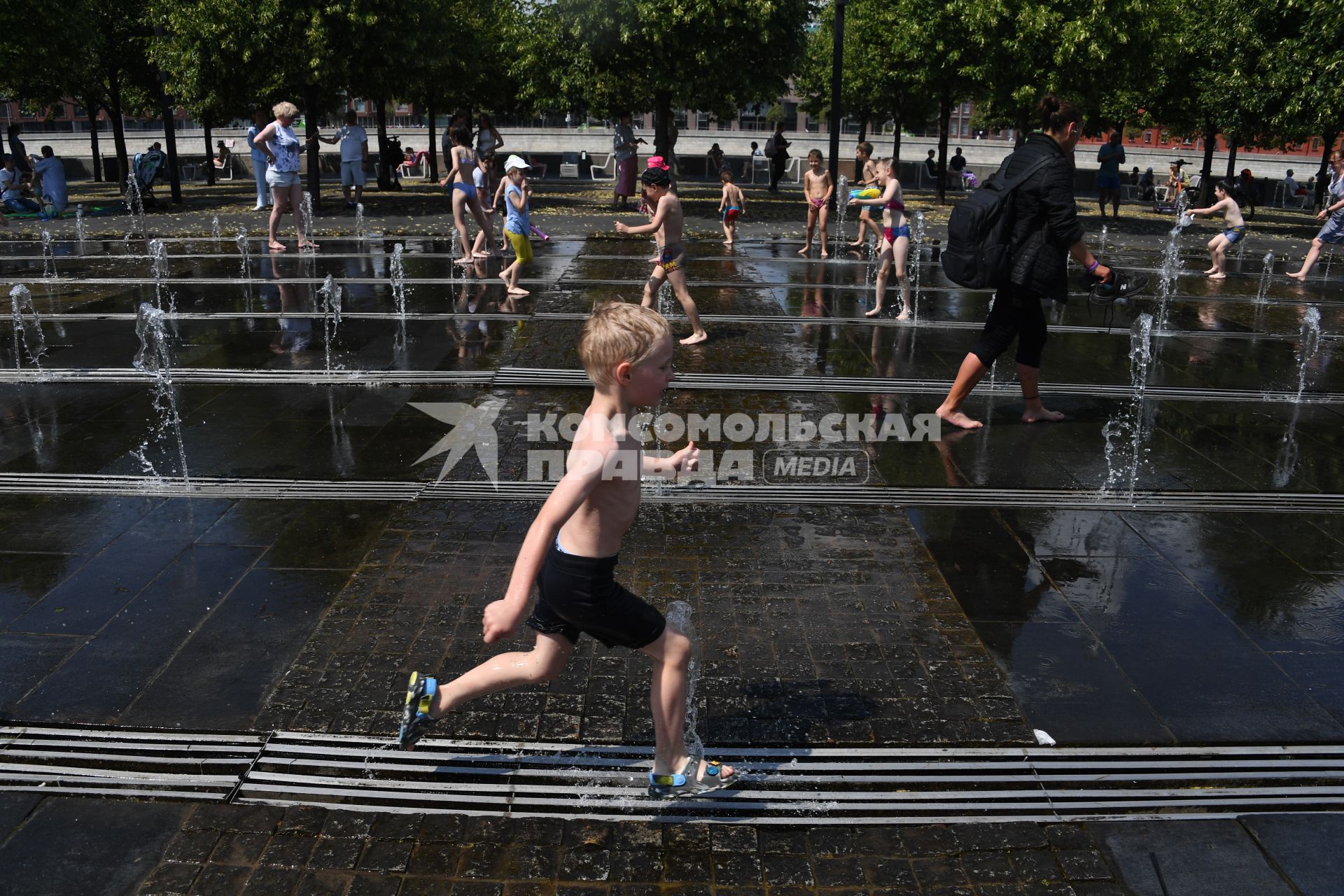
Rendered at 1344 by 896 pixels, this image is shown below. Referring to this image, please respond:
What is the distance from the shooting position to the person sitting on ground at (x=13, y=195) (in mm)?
21484

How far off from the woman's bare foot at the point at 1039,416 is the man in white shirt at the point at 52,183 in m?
21.2

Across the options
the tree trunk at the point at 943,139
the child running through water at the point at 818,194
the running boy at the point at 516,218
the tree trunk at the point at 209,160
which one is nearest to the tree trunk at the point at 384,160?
the tree trunk at the point at 209,160

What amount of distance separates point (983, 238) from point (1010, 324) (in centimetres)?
66

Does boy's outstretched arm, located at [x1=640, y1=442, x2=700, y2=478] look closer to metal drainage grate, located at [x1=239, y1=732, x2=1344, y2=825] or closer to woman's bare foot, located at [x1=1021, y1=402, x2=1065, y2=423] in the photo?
metal drainage grate, located at [x1=239, y1=732, x2=1344, y2=825]

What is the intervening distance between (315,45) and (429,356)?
13982 mm

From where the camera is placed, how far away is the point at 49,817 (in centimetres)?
342

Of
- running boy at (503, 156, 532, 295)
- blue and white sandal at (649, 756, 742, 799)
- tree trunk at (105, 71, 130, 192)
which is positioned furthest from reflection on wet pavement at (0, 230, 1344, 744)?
tree trunk at (105, 71, 130, 192)

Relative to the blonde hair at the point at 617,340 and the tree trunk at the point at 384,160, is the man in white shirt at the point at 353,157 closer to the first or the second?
the tree trunk at the point at 384,160

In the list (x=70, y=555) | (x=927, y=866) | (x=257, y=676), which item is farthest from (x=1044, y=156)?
(x=70, y=555)

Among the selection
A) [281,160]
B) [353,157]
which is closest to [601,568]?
[281,160]

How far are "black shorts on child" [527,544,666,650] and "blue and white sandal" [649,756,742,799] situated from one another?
1.63ft

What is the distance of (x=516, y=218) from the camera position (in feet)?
40.8

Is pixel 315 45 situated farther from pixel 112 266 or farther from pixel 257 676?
pixel 257 676

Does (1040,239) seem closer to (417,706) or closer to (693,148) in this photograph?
(417,706)
